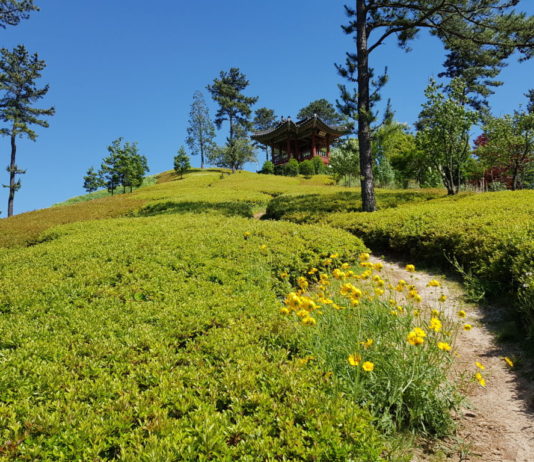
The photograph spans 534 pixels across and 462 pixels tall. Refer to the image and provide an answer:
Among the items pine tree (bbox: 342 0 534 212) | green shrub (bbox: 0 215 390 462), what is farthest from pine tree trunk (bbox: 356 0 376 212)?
green shrub (bbox: 0 215 390 462)

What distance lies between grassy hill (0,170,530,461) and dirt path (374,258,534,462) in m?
0.23

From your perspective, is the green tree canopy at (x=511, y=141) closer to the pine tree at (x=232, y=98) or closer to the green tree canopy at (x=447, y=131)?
the green tree canopy at (x=447, y=131)

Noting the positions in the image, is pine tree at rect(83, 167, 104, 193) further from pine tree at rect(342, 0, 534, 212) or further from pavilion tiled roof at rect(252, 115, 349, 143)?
pine tree at rect(342, 0, 534, 212)

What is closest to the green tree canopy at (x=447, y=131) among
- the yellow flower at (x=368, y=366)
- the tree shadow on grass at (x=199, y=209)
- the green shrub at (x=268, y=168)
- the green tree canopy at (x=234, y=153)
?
the tree shadow on grass at (x=199, y=209)

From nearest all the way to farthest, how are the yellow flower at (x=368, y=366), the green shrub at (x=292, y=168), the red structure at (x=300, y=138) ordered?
the yellow flower at (x=368, y=366)
the green shrub at (x=292, y=168)
the red structure at (x=300, y=138)

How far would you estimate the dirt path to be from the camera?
2.64 meters

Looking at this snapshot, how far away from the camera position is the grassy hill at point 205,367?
204 cm

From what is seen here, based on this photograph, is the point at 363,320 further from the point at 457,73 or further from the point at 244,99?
the point at 244,99

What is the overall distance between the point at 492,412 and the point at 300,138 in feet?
153

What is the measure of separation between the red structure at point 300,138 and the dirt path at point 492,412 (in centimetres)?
4083

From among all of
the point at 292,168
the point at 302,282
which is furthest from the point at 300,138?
the point at 302,282

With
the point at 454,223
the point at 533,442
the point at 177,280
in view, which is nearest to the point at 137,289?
the point at 177,280

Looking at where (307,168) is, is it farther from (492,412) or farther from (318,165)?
(492,412)

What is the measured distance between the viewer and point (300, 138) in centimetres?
4694
